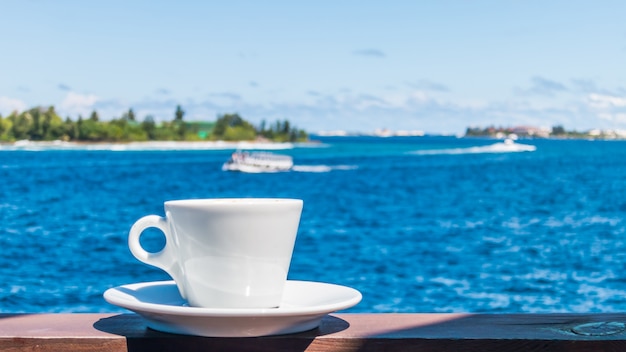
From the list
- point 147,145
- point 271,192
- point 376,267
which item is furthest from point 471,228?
point 147,145

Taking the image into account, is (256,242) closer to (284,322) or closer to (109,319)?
(284,322)

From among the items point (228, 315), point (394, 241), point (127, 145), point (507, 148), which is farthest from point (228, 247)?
point (127, 145)

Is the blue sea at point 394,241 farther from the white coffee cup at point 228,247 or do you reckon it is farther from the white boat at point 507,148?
the white boat at point 507,148

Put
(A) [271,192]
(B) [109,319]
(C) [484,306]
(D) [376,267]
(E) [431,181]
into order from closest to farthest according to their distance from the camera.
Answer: (B) [109,319]
(C) [484,306]
(D) [376,267]
(A) [271,192]
(E) [431,181]

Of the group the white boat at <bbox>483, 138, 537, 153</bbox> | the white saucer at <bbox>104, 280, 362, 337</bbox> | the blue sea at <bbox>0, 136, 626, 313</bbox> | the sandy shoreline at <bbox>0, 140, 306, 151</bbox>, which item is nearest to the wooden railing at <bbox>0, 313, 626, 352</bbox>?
the white saucer at <bbox>104, 280, 362, 337</bbox>

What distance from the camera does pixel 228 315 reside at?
1.04m

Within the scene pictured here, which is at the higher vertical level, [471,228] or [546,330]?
[546,330]

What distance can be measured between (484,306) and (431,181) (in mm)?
33797

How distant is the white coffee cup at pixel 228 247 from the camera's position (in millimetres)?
1073

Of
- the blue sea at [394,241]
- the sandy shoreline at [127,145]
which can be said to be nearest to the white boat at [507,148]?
the sandy shoreline at [127,145]

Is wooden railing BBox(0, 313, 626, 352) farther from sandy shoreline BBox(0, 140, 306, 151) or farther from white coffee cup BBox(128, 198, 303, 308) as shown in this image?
sandy shoreline BBox(0, 140, 306, 151)

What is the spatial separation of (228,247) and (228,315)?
0.31 feet

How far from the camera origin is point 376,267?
54.4 ft

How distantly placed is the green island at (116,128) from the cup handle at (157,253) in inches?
4674
